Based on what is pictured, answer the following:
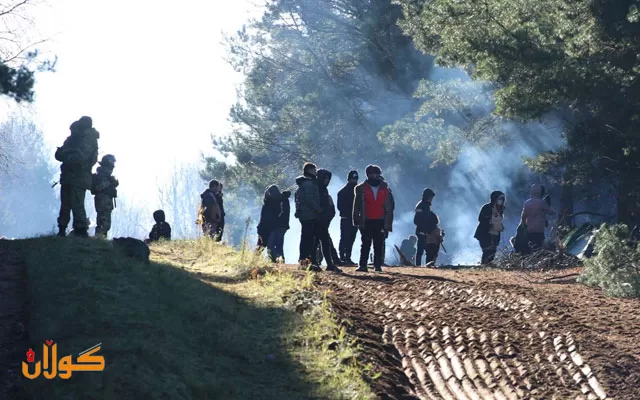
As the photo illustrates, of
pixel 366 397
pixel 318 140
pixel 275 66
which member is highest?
pixel 275 66

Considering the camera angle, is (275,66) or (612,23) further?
(275,66)

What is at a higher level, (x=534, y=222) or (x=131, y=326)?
(x=534, y=222)

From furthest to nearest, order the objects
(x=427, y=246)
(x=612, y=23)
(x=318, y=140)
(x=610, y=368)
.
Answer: (x=318, y=140) < (x=427, y=246) < (x=612, y=23) < (x=610, y=368)

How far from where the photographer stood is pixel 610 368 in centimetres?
999

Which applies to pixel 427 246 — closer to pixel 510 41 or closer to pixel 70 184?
pixel 510 41

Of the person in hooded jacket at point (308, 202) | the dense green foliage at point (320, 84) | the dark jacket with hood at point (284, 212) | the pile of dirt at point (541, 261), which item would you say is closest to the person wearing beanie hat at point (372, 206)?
the person in hooded jacket at point (308, 202)

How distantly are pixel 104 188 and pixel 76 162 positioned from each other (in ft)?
7.05

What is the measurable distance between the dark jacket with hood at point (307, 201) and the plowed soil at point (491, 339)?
1.89 meters

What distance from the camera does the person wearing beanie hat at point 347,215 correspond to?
20859 mm

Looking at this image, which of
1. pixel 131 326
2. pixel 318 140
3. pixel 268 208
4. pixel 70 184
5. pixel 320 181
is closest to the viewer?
pixel 131 326

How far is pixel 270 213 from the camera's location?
21328 millimetres

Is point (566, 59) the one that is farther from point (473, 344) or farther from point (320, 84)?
point (320, 84)

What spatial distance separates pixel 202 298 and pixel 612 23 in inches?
357

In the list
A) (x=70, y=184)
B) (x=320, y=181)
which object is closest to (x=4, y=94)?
(x=70, y=184)
